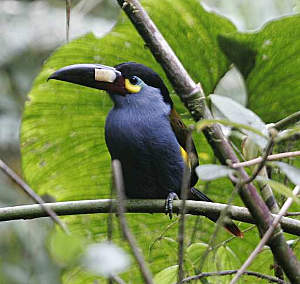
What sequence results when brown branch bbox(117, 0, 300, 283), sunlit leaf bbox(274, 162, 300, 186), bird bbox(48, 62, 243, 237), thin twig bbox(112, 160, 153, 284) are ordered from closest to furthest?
thin twig bbox(112, 160, 153, 284), sunlit leaf bbox(274, 162, 300, 186), brown branch bbox(117, 0, 300, 283), bird bbox(48, 62, 243, 237)

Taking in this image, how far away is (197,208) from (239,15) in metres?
1.33

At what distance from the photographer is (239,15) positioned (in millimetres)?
2529

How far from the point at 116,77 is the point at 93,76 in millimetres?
182

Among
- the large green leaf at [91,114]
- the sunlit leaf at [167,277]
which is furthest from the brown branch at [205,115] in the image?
the large green leaf at [91,114]

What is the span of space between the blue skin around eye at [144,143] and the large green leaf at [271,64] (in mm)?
311

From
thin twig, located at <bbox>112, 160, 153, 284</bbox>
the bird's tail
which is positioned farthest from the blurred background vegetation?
thin twig, located at <bbox>112, 160, 153, 284</bbox>

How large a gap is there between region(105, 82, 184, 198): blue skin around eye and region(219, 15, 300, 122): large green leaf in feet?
1.02

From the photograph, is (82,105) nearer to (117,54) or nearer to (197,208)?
(117,54)

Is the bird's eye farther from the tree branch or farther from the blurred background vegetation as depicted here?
the blurred background vegetation

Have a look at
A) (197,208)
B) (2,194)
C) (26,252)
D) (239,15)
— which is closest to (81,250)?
(197,208)

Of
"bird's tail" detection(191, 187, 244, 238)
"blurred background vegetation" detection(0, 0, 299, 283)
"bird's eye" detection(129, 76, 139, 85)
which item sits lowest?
"blurred background vegetation" detection(0, 0, 299, 283)

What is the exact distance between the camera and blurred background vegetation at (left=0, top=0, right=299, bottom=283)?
3889 mm

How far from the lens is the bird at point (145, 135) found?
2051 millimetres

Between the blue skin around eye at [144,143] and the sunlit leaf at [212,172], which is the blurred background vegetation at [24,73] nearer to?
the blue skin around eye at [144,143]
